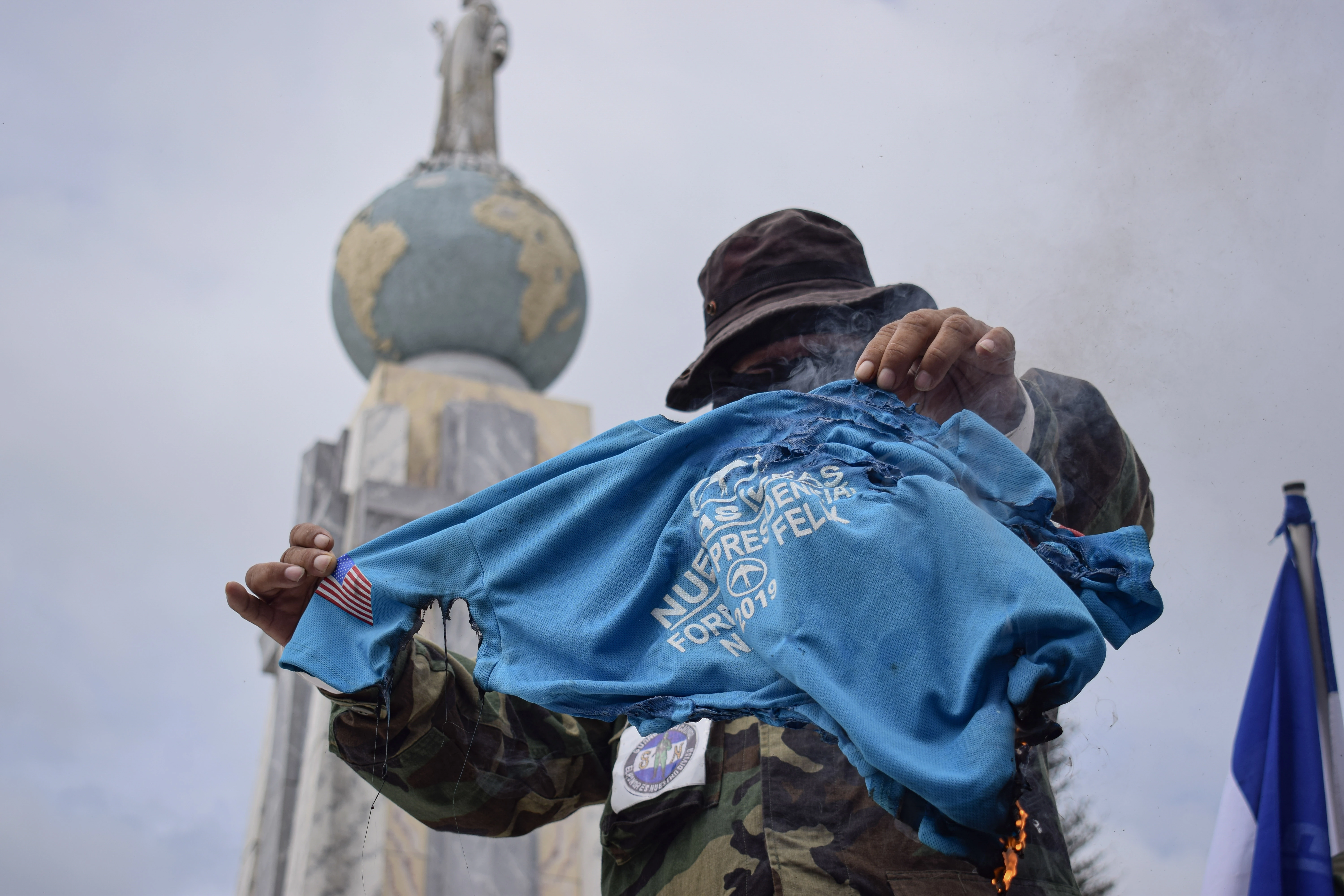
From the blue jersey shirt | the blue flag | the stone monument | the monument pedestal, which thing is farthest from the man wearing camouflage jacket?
the stone monument

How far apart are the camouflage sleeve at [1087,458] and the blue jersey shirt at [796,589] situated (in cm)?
47

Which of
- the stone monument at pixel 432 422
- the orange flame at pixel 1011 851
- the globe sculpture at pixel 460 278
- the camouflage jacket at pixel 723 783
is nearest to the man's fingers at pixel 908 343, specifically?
the camouflage jacket at pixel 723 783

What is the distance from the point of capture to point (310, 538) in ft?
5.99

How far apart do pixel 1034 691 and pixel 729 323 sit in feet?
3.77

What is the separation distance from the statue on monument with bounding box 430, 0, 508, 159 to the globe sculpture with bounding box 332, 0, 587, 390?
0.45 m

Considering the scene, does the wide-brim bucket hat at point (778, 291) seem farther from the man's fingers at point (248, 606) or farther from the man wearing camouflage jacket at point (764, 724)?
the man's fingers at point (248, 606)

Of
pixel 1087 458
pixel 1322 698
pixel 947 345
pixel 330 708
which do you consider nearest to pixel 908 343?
pixel 947 345

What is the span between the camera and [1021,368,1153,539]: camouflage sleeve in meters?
→ 2.14

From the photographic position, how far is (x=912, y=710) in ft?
4.56

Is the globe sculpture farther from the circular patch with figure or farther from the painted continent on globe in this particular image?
the circular patch with figure

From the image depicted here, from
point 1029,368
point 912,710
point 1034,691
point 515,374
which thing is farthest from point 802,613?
point 515,374

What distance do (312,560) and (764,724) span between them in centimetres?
80

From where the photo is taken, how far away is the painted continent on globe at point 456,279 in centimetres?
617

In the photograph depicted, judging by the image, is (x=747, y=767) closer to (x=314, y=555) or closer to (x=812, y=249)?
(x=314, y=555)
